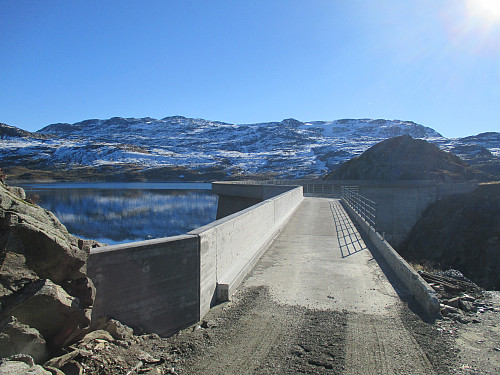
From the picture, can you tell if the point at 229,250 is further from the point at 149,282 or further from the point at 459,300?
the point at 459,300

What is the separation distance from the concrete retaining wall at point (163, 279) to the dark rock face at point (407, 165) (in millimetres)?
76447

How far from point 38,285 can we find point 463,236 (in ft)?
132

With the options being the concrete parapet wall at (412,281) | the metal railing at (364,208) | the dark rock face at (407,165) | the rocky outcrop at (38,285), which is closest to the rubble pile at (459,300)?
the concrete parapet wall at (412,281)

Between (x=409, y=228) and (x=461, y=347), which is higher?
(x=461, y=347)

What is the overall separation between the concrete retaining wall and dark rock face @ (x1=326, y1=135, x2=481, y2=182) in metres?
76.4

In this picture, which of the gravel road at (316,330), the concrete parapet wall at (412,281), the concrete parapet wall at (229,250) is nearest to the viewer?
the gravel road at (316,330)

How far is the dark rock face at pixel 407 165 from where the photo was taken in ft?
255

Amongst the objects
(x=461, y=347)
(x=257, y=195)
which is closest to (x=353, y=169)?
(x=257, y=195)

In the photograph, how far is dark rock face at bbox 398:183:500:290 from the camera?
31734 mm

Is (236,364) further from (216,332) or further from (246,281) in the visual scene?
(246,281)

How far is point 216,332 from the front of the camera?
5.19 m

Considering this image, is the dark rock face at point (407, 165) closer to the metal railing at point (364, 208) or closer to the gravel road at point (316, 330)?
the metal railing at point (364, 208)

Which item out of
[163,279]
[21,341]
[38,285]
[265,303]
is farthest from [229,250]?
[21,341]

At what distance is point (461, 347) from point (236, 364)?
2.94 metres
